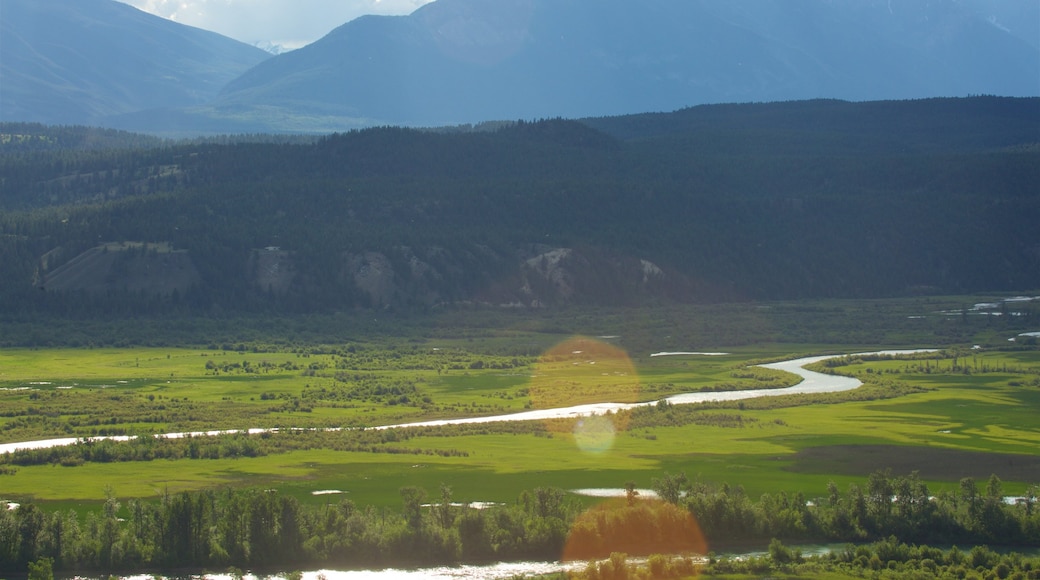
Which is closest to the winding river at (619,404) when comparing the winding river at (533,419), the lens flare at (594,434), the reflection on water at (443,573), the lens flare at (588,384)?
the winding river at (533,419)

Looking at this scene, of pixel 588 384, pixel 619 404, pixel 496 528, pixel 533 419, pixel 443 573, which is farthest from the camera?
pixel 588 384

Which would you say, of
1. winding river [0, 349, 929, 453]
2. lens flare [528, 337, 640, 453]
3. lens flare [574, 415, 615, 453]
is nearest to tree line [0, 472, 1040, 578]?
lens flare [574, 415, 615, 453]

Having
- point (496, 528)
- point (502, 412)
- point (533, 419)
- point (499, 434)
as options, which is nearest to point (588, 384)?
point (502, 412)

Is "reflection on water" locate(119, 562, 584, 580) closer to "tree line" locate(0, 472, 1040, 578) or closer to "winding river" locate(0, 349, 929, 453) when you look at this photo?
"tree line" locate(0, 472, 1040, 578)

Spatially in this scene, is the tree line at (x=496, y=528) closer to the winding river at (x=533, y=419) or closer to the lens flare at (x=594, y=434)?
the winding river at (x=533, y=419)

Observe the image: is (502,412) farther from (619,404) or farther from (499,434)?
(499,434)

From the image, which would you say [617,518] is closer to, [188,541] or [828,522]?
[828,522]
